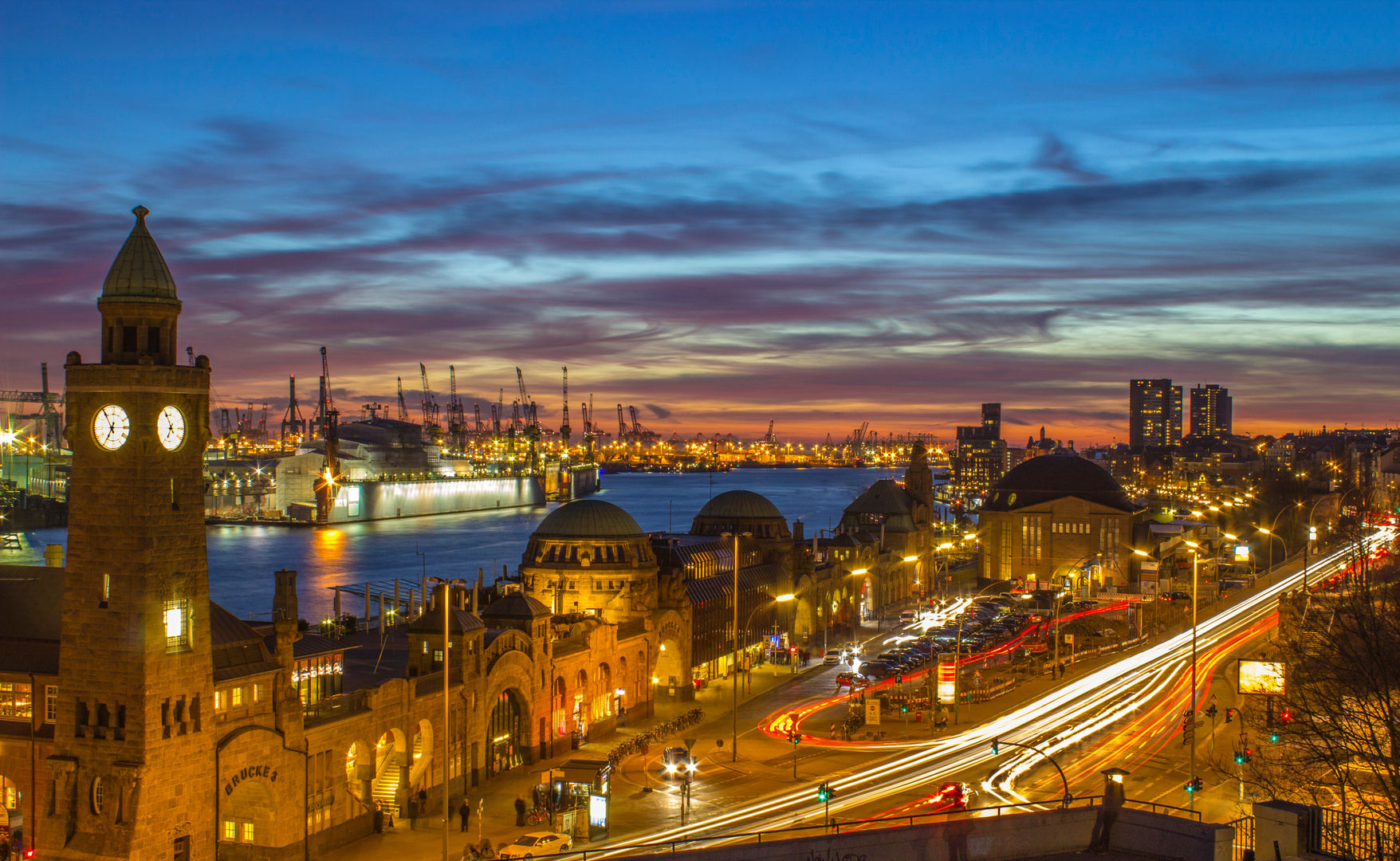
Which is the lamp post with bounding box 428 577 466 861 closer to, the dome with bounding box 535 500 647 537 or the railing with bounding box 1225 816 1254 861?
the dome with bounding box 535 500 647 537

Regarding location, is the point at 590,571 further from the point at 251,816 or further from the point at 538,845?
the point at 251,816

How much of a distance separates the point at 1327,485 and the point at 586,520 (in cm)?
15788

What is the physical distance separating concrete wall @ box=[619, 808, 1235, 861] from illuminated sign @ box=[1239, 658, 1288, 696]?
21862 mm

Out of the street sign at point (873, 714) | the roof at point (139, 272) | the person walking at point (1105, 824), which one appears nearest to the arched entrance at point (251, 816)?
the roof at point (139, 272)

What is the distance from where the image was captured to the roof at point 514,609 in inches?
2173

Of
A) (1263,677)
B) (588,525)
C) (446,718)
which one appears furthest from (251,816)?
(1263,677)

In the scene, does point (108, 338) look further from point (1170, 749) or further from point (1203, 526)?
point (1203, 526)

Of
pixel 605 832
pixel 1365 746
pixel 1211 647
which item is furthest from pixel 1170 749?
pixel 605 832

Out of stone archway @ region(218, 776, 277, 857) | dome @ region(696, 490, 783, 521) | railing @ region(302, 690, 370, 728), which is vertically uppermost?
dome @ region(696, 490, 783, 521)

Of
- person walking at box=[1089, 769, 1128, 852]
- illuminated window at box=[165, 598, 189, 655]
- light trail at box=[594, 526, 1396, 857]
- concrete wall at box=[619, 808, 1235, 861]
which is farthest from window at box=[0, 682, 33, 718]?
person walking at box=[1089, 769, 1128, 852]

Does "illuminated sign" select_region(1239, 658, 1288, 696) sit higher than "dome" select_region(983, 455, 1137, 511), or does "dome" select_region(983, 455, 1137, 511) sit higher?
"dome" select_region(983, 455, 1137, 511)

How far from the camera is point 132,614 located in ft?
117

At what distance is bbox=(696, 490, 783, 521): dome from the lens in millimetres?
99000

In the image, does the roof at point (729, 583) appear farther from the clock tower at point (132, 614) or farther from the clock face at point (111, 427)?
the clock face at point (111, 427)
